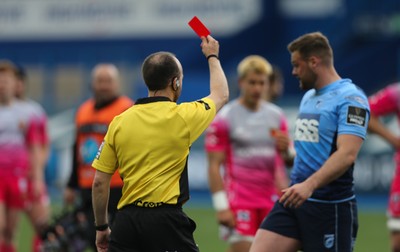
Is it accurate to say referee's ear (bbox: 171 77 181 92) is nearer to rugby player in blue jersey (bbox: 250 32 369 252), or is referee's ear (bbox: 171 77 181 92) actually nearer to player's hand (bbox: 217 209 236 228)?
rugby player in blue jersey (bbox: 250 32 369 252)

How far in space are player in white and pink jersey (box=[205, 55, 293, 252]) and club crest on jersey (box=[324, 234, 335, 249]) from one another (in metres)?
1.99

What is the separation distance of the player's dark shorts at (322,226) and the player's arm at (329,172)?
0.47m

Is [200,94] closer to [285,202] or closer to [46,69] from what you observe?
[46,69]

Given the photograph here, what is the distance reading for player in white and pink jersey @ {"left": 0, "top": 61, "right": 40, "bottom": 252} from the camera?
11828 millimetres

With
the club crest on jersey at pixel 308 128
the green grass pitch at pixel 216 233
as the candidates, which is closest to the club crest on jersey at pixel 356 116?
the club crest on jersey at pixel 308 128

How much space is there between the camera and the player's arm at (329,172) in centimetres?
701

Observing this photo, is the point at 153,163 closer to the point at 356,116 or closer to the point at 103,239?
the point at 103,239

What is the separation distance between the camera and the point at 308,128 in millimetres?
7684

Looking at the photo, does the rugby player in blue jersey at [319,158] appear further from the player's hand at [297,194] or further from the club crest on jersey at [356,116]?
the player's hand at [297,194]

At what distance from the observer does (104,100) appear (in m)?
10.8

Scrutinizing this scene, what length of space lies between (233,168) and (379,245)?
4.96 meters

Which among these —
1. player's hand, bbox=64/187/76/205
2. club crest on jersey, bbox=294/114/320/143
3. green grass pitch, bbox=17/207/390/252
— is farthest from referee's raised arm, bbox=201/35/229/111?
green grass pitch, bbox=17/207/390/252

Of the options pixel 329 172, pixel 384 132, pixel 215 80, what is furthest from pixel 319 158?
pixel 384 132

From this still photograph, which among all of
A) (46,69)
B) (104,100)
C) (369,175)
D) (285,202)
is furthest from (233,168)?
(46,69)
